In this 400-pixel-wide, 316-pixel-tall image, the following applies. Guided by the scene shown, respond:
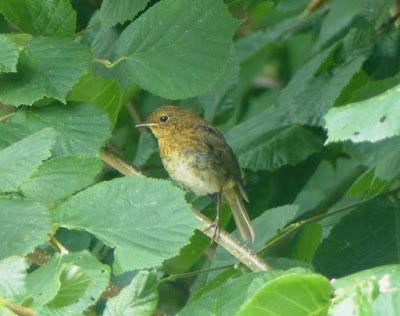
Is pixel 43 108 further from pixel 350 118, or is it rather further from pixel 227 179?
pixel 227 179

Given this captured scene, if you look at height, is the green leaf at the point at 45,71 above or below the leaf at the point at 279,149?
above

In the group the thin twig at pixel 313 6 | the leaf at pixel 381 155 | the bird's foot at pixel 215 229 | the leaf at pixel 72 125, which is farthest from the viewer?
the thin twig at pixel 313 6

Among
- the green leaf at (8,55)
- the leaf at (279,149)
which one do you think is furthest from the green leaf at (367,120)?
the leaf at (279,149)

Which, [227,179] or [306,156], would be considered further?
[227,179]

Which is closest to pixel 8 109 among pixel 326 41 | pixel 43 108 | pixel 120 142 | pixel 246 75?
pixel 43 108

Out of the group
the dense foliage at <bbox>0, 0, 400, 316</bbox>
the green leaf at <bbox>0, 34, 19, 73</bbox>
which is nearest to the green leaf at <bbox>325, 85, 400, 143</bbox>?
the dense foliage at <bbox>0, 0, 400, 316</bbox>

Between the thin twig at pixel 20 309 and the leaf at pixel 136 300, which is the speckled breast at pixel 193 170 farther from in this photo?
the thin twig at pixel 20 309

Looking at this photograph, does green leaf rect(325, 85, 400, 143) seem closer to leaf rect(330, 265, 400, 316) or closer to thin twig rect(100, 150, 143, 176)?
leaf rect(330, 265, 400, 316)
